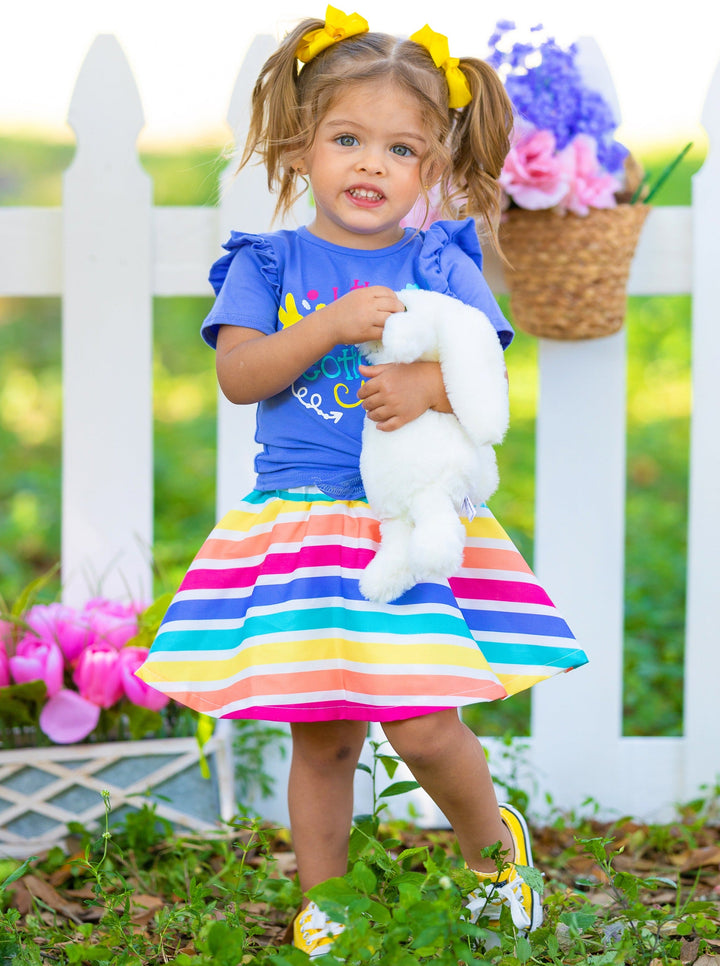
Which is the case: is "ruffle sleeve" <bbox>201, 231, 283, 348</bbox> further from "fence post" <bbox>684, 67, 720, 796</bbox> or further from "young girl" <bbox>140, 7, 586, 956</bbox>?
"fence post" <bbox>684, 67, 720, 796</bbox>

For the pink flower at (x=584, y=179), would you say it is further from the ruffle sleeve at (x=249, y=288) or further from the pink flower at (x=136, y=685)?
the pink flower at (x=136, y=685)

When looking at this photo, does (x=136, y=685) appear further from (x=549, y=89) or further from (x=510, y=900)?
(x=549, y=89)

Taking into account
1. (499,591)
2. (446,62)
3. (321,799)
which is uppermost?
(446,62)

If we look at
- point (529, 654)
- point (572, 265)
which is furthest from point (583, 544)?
point (529, 654)

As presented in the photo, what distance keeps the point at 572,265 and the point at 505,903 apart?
1175 millimetres

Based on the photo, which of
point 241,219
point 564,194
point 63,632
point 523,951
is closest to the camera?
point 523,951

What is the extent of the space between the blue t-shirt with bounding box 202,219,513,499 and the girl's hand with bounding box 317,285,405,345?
15cm

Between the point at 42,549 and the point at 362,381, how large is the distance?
265cm

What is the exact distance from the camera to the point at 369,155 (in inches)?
62.0

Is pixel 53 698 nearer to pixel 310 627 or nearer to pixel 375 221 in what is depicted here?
pixel 310 627

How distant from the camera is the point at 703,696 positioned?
2338 millimetres

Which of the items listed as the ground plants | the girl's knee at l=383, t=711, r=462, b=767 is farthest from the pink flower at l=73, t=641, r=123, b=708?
the girl's knee at l=383, t=711, r=462, b=767

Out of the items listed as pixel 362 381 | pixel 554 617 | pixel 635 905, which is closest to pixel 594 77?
pixel 362 381

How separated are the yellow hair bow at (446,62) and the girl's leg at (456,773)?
3.14ft
